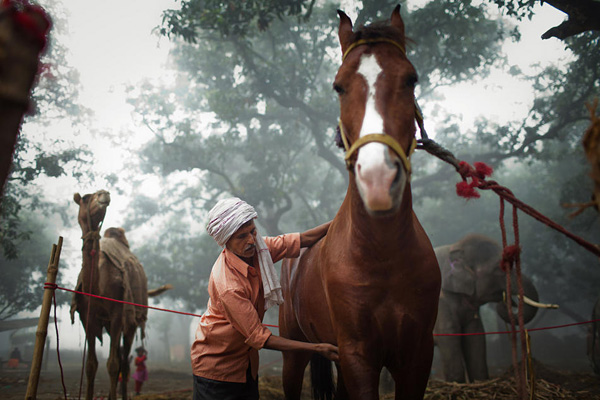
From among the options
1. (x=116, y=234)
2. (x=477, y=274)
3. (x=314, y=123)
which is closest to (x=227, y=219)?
(x=116, y=234)

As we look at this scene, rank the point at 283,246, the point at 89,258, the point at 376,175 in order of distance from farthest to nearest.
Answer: the point at 89,258, the point at 283,246, the point at 376,175

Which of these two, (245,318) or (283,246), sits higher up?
(283,246)

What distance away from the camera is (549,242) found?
56.9 ft

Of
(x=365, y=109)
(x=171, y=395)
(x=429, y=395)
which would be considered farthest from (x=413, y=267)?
(x=171, y=395)

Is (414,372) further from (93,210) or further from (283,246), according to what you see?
(93,210)

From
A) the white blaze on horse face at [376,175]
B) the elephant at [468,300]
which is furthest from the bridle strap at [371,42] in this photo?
the elephant at [468,300]

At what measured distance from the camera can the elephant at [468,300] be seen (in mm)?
7219

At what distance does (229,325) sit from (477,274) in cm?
660

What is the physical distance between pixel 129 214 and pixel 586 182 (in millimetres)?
22602

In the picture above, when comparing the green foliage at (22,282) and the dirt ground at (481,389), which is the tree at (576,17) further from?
the green foliage at (22,282)

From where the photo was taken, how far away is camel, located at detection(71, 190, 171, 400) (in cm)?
510

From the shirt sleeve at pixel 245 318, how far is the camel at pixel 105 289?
134 inches

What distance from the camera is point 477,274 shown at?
25.2 ft

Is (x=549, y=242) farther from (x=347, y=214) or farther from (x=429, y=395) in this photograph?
(x=347, y=214)
